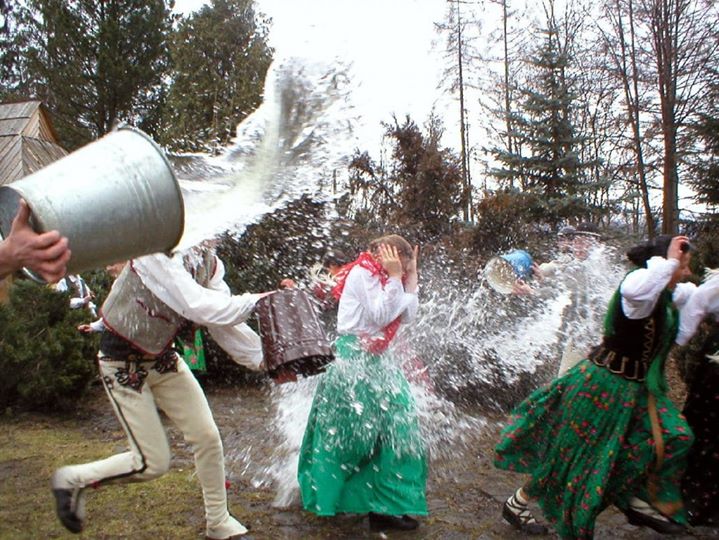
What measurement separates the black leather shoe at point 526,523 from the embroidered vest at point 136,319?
2103mm

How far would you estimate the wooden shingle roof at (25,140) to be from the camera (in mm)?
17078

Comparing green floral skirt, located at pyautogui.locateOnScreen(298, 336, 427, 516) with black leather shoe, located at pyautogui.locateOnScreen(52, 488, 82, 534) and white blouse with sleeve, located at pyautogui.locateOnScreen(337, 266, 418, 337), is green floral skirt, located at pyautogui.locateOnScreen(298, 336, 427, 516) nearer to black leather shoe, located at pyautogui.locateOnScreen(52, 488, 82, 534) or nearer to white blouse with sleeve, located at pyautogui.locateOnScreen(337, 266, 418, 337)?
white blouse with sleeve, located at pyautogui.locateOnScreen(337, 266, 418, 337)

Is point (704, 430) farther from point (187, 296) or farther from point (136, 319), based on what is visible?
point (136, 319)

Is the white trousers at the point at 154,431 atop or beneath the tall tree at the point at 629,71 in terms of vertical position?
beneath

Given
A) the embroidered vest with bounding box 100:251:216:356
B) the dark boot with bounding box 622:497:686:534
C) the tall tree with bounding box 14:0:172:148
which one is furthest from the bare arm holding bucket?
the tall tree with bounding box 14:0:172:148

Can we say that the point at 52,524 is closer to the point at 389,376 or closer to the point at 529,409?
the point at 389,376

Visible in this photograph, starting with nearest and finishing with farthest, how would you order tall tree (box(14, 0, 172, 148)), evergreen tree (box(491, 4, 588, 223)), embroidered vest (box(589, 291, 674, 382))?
embroidered vest (box(589, 291, 674, 382))
evergreen tree (box(491, 4, 588, 223))
tall tree (box(14, 0, 172, 148))

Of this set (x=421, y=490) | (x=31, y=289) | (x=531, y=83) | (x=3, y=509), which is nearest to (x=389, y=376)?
(x=421, y=490)

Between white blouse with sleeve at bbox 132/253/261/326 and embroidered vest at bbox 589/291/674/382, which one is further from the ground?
white blouse with sleeve at bbox 132/253/261/326

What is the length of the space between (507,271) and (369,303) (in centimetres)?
343

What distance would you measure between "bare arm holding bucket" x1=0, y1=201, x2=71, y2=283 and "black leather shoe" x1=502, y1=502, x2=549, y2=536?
2997 mm

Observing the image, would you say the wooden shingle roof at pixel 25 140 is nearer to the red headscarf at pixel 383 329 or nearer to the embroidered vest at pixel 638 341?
the red headscarf at pixel 383 329

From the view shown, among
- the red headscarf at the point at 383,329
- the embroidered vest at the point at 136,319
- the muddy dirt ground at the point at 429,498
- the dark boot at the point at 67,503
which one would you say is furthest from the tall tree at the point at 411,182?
the dark boot at the point at 67,503

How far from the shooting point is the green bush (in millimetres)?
6438
